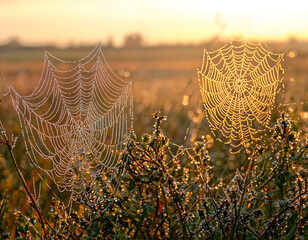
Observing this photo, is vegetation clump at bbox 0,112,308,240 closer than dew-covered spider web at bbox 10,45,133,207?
Yes

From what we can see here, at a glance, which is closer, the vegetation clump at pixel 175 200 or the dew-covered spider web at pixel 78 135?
the vegetation clump at pixel 175 200

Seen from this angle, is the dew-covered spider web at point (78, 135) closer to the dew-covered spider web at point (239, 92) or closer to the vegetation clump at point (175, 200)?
the vegetation clump at point (175, 200)

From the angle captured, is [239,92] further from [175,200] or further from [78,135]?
[78,135]

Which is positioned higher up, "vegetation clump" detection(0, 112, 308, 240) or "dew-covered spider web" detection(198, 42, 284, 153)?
"dew-covered spider web" detection(198, 42, 284, 153)

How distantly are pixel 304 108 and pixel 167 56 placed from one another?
157ft

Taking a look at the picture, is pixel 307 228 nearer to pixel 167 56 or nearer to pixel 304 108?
pixel 304 108

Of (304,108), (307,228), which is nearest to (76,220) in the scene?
(307,228)

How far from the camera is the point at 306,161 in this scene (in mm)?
3408

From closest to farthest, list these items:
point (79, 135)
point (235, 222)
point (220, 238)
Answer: point (235, 222) < point (220, 238) < point (79, 135)

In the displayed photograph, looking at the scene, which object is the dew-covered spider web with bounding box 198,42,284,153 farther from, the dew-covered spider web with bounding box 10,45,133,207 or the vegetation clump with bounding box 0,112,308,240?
the dew-covered spider web with bounding box 10,45,133,207

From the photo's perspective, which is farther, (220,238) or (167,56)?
(167,56)

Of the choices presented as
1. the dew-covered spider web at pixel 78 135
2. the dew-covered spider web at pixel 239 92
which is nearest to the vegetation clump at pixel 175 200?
the dew-covered spider web at pixel 78 135

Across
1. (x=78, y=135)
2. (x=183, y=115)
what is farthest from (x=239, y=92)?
(x=183, y=115)

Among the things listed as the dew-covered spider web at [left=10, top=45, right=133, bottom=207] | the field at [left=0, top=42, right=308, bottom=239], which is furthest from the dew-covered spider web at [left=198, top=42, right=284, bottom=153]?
the dew-covered spider web at [left=10, top=45, right=133, bottom=207]
